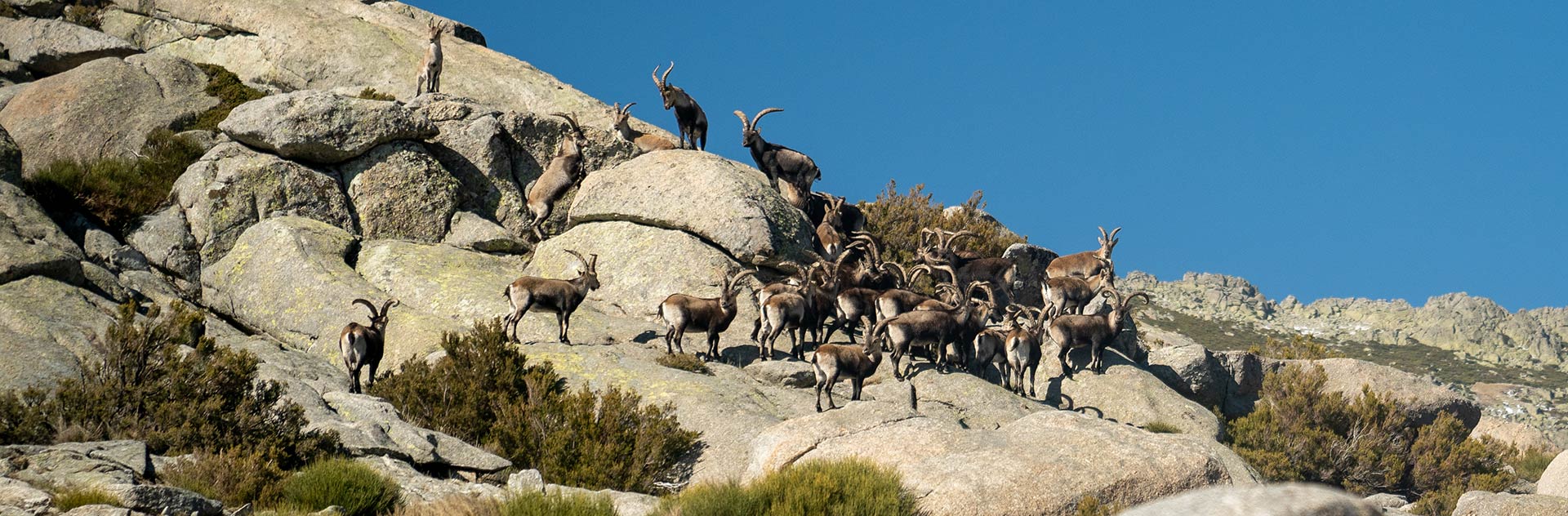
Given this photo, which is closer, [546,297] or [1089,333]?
[546,297]

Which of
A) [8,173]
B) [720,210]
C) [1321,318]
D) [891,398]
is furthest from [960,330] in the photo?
[1321,318]

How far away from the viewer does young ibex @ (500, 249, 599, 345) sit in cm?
2228

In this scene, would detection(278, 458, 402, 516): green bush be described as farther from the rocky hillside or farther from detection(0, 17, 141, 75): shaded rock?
detection(0, 17, 141, 75): shaded rock

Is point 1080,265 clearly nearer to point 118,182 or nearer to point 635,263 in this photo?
point 635,263

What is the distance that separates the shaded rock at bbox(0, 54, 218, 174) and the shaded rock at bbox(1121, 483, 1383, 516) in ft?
90.5

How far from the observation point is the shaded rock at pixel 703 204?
26.7m

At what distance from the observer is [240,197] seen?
26547 millimetres

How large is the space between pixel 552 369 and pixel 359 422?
540 cm

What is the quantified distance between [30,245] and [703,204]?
483 inches

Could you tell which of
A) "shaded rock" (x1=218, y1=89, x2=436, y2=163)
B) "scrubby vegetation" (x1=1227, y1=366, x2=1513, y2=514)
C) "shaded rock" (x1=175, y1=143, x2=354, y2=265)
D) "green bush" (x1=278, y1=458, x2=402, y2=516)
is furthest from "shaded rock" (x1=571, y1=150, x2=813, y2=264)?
"green bush" (x1=278, y1=458, x2=402, y2=516)

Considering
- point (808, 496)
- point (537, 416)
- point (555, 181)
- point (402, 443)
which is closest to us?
point (808, 496)

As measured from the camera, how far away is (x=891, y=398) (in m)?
21.0

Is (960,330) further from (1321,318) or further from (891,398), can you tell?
(1321,318)

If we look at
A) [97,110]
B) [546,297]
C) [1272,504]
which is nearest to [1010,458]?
[1272,504]
